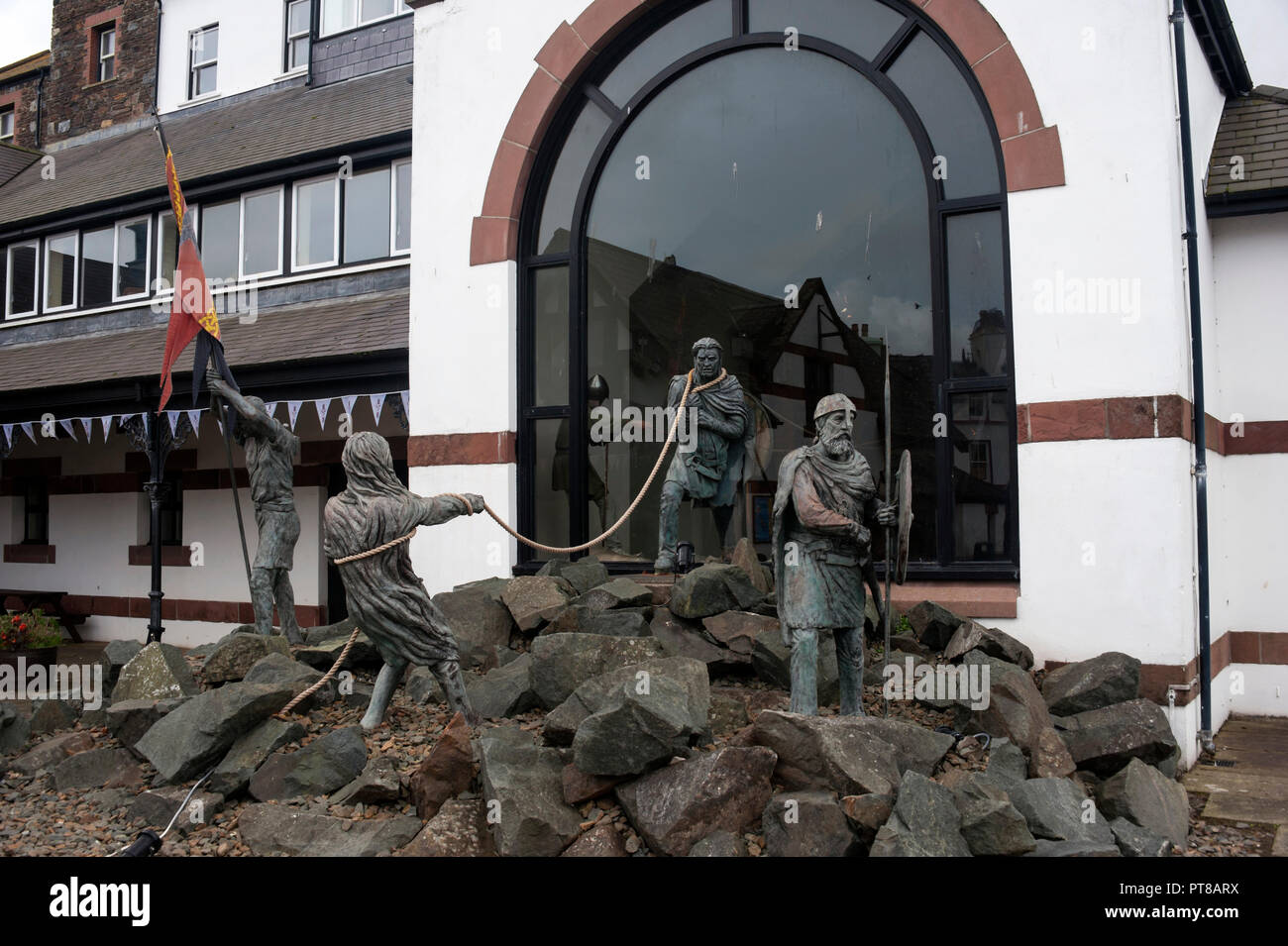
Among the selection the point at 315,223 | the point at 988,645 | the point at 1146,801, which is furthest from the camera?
the point at 315,223

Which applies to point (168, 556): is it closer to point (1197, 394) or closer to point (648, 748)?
point (648, 748)

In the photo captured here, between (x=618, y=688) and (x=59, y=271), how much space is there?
14.6m

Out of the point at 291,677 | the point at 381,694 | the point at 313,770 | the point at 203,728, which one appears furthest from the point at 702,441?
the point at 203,728

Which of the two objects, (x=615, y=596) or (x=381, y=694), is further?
(x=615, y=596)

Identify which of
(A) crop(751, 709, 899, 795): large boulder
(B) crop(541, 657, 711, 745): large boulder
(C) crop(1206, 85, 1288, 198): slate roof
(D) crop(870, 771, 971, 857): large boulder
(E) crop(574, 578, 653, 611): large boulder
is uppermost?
(C) crop(1206, 85, 1288, 198): slate roof

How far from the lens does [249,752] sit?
557 cm

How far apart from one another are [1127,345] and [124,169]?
15104 mm

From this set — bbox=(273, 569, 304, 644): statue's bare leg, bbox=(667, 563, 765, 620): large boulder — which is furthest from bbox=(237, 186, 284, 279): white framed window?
bbox=(667, 563, 765, 620): large boulder

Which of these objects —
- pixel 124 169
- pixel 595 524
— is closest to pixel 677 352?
pixel 595 524

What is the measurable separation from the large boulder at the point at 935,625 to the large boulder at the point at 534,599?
255 cm

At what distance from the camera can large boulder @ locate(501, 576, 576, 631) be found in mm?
7141

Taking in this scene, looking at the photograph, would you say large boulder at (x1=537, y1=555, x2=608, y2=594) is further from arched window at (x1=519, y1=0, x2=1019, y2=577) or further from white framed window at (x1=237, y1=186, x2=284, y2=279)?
white framed window at (x1=237, y1=186, x2=284, y2=279)

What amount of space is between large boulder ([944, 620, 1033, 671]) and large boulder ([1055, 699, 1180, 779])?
866 mm

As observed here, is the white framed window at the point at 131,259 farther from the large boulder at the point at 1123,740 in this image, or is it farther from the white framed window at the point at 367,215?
the large boulder at the point at 1123,740
